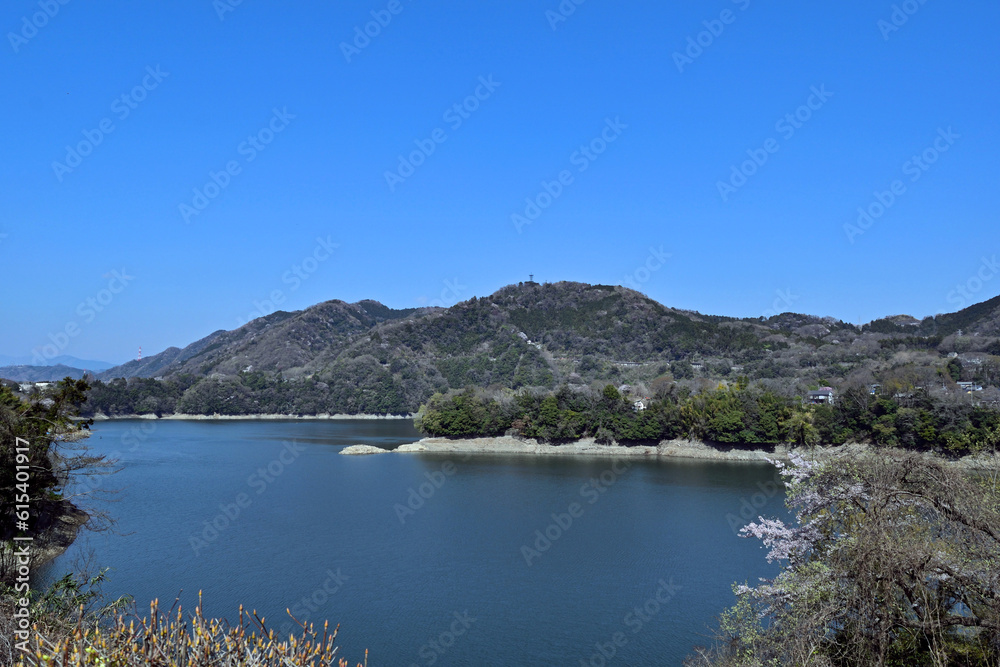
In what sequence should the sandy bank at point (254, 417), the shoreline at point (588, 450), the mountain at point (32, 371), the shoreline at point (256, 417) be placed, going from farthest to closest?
the mountain at point (32, 371) → the sandy bank at point (254, 417) → the shoreline at point (256, 417) → the shoreline at point (588, 450)

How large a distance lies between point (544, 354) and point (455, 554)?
71.7 meters

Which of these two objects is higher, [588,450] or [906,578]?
[906,578]

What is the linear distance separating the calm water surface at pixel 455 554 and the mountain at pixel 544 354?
30261 millimetres

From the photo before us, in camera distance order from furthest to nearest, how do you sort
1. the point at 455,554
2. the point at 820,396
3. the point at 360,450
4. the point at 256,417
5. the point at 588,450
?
the point at 256,417
the point at 820,396
the point at 588,450
the point at 360,450
the point at 455,554

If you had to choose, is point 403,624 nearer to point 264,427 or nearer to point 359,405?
point 264,427

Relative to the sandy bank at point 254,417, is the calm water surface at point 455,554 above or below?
below

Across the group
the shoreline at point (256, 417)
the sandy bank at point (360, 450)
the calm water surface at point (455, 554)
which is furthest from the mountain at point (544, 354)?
the calm water surface at point (455, 554)

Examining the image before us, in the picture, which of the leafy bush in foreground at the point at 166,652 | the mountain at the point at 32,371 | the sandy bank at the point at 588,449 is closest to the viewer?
the leafy bush in foreground at the point at 166,652

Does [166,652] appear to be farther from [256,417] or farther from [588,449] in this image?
[256,417]

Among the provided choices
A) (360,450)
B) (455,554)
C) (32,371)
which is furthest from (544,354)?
(32,371)

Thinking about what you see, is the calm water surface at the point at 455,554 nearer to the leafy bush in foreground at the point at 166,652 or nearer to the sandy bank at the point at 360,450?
the sandy bank at the point at 360,450

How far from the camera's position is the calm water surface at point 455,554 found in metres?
12.1

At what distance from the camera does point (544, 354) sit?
88562mm

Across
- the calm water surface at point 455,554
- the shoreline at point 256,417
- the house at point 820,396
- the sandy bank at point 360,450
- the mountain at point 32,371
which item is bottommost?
the calm water surface at point 455,554
